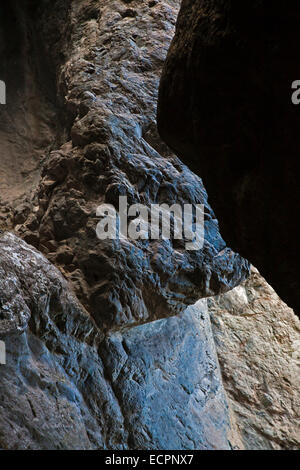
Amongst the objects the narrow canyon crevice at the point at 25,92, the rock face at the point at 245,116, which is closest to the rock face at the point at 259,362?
the narrow canyon crevice at the point at 25,92

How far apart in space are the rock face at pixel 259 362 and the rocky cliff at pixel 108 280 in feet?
0.05

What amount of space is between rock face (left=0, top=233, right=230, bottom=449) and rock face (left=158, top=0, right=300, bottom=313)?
0.80 m

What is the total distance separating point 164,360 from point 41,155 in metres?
1.49

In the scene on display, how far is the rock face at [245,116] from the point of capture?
1101 mm

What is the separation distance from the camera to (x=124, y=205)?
2121 millimetres

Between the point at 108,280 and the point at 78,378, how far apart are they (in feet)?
1.30

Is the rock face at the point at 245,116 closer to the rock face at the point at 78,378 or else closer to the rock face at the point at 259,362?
the rock face at the point at 78,378

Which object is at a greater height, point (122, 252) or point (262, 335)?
point (122, 252)

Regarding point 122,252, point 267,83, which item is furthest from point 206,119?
point 122,252

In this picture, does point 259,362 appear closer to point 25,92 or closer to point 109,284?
point 109,284

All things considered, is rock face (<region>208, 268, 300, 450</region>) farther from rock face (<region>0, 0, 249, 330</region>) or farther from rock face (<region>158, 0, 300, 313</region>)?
rock face (<region>158, 0, 300, 313</region>)

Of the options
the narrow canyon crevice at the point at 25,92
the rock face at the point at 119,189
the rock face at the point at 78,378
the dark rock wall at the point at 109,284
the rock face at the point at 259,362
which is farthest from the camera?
the narrow canyon crevice at the point at 25,92

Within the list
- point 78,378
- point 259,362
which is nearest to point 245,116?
point 78,378
